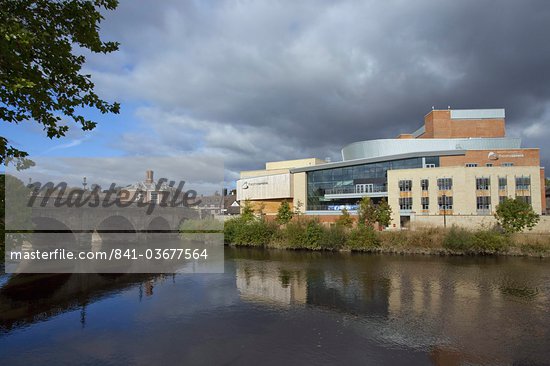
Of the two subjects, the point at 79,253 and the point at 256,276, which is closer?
the point at 256,276

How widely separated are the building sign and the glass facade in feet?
16.8

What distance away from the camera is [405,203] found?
55.0 meters

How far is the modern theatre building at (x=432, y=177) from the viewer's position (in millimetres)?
51281

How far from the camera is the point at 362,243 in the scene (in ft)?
135

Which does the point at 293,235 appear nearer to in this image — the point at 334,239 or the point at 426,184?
the point at 334,239

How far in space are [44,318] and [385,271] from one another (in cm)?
2275

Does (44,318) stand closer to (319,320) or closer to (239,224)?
(319,320)

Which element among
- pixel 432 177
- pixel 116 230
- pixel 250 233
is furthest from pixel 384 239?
pixel 116 230

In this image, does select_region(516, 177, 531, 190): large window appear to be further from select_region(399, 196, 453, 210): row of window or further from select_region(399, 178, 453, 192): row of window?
select_region(399, 196, 453, 210): row of window

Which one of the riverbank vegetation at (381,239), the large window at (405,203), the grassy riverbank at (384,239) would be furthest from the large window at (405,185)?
the grassy riverbank at (384,239)

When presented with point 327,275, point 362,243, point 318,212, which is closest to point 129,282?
point 327,275

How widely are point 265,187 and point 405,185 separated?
3151 centimetres

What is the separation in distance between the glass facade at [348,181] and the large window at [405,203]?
4.80m

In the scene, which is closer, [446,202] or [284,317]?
[284,317]
